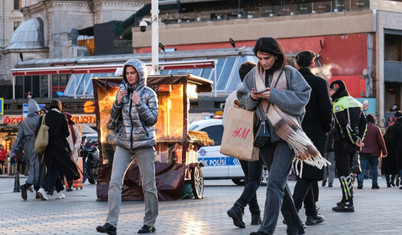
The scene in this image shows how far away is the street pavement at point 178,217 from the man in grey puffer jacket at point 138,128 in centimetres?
52

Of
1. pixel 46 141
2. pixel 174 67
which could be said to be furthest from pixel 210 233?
pixel 174 67

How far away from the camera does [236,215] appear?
1110 centimetres

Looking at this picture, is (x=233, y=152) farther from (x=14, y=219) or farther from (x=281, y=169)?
(x=14, y=219)

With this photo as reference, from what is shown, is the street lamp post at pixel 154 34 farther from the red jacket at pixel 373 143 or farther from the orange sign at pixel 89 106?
the orange sign at pixel 89 106

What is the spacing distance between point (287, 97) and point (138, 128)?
2.37 metres

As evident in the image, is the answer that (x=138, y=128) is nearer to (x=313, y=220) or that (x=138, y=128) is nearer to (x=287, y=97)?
(x=287, y=97)

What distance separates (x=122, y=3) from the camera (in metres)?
75.2

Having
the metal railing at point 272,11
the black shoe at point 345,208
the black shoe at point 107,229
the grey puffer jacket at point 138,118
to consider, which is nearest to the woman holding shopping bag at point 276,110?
the grey puffer jacket at point 138,118

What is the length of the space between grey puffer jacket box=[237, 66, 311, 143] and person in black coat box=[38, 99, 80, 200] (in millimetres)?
8960

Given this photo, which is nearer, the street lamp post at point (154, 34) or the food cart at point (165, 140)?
the food cart at point (165, 140)

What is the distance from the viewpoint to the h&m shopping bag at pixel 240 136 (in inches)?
357

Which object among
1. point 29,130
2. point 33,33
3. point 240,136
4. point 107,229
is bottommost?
point 107,229

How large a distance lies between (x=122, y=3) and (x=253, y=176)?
6467 cm

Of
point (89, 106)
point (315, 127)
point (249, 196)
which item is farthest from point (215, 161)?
point (89, 106)
